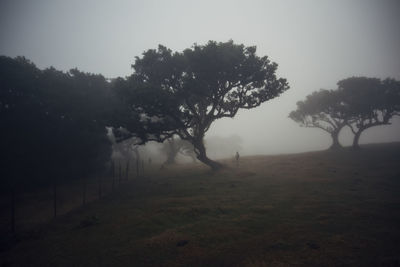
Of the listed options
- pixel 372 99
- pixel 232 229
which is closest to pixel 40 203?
pixel 232 229

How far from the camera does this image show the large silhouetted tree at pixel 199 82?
93.0 feet

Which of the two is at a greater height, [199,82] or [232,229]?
[199,82]

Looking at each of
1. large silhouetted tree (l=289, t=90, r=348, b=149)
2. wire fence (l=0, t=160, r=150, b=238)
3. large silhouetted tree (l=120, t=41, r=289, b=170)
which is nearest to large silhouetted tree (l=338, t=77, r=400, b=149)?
large silhouetted tree (l=289, t=90, r=348, b=149)

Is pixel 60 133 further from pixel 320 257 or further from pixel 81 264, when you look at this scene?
pixel 320 257

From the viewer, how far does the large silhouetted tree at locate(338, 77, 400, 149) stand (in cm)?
4356

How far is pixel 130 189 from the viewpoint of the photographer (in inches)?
990

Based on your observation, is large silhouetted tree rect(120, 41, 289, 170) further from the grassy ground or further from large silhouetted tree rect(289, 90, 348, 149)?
large silhouetted tree rect(289, 90, 348, 149)

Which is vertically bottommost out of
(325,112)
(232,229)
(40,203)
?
(40,203)

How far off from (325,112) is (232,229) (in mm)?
53370

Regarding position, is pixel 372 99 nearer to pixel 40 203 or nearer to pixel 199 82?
pixel 199 82

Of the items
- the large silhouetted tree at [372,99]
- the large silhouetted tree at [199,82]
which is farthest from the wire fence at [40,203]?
the large silhouetted tree at [372,99]

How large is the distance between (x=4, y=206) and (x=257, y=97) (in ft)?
103

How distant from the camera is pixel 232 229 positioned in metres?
11.8

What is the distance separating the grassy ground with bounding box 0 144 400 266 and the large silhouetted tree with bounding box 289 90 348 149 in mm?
33658
